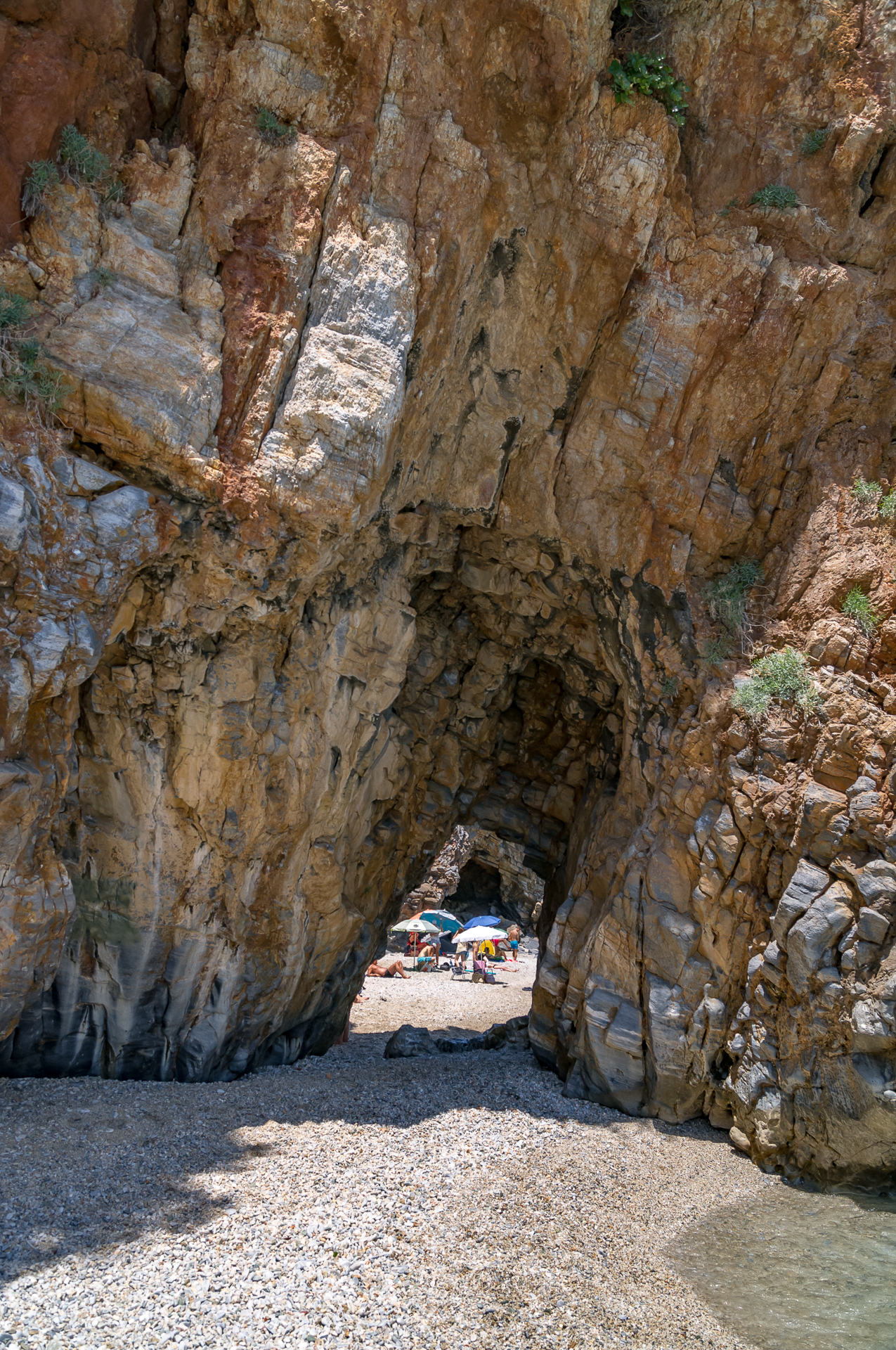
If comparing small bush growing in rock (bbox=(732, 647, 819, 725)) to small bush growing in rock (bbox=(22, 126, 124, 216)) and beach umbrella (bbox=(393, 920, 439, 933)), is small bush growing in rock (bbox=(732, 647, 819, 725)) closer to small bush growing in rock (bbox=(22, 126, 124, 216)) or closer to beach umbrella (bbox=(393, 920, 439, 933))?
small bush growing in rock (bbox=(22, 126, 124, 216))

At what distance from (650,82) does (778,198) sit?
80.1 inches

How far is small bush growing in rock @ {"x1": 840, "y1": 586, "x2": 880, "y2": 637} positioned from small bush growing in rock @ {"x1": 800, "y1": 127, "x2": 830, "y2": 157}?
5420 mm

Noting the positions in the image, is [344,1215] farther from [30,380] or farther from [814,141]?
[814,141]

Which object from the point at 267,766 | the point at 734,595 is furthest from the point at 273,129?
the point at 734,595

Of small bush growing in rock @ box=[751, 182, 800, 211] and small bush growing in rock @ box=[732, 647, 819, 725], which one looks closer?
small bush growing in rock @ box=[732, 647, 819, 725]

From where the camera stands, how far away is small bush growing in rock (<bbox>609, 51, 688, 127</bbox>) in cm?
967

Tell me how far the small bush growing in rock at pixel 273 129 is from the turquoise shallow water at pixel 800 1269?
11319mm

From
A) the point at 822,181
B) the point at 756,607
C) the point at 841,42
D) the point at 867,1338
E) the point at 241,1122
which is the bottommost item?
the point at 241,1122

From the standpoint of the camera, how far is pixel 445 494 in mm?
11281

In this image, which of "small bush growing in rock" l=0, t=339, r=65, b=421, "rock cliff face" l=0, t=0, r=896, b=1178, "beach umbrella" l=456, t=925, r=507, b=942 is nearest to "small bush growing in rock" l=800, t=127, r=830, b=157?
"rock cliff face" l=0, t=0, r=896, b=1178

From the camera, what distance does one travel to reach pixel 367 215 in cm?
909

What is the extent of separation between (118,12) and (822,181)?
8.06 meters

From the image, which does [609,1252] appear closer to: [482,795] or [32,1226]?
[32,1226]

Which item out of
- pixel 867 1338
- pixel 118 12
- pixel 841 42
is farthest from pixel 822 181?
pixel 867 1338
